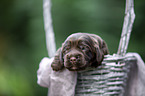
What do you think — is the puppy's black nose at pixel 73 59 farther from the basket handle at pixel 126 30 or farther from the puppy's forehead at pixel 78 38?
the basket handle at pixel 126 30

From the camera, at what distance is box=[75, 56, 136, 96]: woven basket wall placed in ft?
3.22

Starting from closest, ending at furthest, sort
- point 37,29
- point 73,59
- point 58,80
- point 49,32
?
point 73,59
point 58,80
point 49,32
point 37,29

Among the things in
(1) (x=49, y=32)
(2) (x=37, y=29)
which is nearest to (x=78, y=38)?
(1) (x=49, y=32)

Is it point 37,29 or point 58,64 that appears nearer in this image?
point 58,64

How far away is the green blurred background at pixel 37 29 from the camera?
2623 mm

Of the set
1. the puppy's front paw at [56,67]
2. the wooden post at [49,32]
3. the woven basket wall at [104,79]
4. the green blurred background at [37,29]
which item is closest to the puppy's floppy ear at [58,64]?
the puppy's front paw at [56,67]

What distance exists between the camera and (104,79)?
0.98 meters

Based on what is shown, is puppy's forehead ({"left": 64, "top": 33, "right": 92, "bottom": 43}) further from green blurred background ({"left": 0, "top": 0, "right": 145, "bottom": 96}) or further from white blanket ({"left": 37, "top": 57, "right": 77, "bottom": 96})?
green blurred background ({"left": 0, "top": 0, "right": 145, "bottom": 96})

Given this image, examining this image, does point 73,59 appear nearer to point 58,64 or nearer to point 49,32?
point 58,64

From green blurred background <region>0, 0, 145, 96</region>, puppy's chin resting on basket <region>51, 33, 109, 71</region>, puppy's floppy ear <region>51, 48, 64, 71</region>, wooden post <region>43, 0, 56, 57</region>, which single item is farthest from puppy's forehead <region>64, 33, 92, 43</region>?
green blurred background <region>0, 0, 145, 96</region>

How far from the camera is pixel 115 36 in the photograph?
2615 millimetres

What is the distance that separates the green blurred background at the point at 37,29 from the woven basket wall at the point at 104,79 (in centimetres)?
153

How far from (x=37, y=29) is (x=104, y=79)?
6.45 ft

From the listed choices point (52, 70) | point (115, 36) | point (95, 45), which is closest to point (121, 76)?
point (95, 45)
